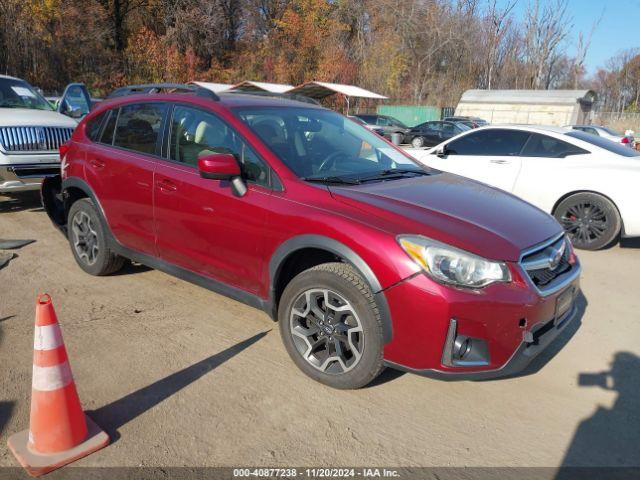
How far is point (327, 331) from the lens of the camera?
3145mm

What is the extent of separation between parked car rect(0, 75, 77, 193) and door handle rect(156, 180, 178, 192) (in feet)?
13.5

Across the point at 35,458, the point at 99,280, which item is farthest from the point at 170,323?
the point at 35,458

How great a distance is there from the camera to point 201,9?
39625 millimetres

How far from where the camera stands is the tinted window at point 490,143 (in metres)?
7.23

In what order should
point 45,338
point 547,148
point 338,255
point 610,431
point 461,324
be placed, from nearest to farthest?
1. point 45,338
2. point 461,324
3. point 610,431
4. point 338,255
5. point 547,148

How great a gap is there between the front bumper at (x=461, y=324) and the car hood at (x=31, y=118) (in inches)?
260

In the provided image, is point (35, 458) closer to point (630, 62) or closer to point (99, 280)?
point (99, 280)

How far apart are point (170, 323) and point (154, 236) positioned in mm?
710

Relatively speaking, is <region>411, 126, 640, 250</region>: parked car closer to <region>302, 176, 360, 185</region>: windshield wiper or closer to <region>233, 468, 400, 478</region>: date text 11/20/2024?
<region>302, 176, 360, 185</region>: windshield wiper

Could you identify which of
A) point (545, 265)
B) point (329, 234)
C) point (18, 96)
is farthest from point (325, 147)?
point (18, 96)

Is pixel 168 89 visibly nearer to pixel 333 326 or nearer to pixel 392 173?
pixel 392 173

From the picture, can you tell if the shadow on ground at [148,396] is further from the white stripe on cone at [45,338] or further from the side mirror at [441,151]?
the side mirror at [441,151]

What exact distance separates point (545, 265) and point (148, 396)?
2520mm

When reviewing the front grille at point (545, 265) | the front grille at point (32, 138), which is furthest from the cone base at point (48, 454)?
the front grille at point (32, 138)
